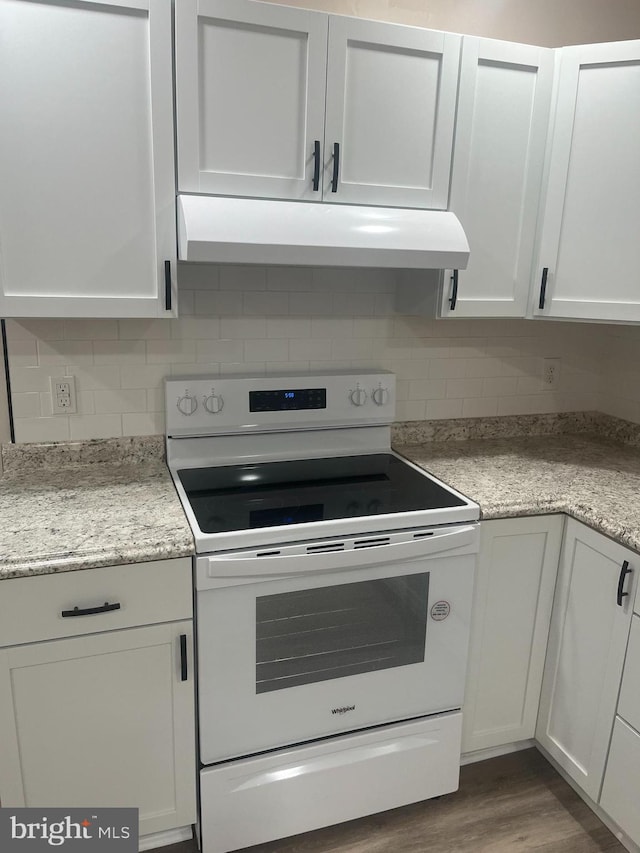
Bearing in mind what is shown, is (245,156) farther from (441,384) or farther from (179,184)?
(441,384)

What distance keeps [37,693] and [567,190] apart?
2.08m

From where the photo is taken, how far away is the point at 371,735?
179cm

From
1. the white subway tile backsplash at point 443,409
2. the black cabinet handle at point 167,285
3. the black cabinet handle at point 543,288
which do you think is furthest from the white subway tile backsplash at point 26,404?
the black cabinet handle at point 543,288

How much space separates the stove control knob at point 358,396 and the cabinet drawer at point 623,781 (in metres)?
1.22

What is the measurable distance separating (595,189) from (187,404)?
1.46m

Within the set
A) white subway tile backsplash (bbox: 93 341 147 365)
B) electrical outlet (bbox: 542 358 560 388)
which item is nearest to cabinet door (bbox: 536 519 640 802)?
electrical outlet (bbox: 542 358 560 388)

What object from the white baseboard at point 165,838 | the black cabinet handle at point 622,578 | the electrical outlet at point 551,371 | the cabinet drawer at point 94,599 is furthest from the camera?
the electrical outlet at point 551,371

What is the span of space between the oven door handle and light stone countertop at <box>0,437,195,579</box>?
0.10 meters

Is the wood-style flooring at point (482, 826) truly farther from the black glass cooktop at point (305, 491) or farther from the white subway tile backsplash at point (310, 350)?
the white subway tile backsplash at point (310, 350)

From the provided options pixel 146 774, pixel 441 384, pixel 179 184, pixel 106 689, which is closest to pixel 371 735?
pixel 146 774

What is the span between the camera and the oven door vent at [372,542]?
1.64 m

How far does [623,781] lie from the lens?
1685mm

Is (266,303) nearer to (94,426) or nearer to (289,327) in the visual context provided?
(289,327)

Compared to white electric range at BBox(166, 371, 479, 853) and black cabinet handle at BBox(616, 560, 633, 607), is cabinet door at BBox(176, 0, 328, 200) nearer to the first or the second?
white electric range at BBox(166, 371, 479, 853)
